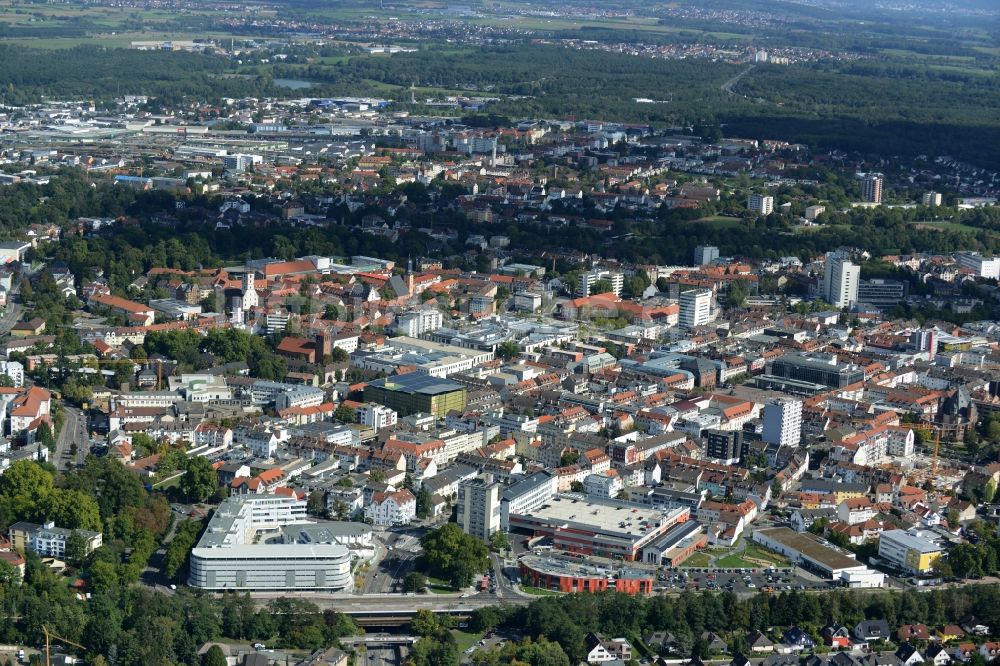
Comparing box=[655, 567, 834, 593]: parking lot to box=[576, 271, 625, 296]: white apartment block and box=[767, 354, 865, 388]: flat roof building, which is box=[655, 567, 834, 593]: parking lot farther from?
box=[576, 271, 625, 296]: white apartment block

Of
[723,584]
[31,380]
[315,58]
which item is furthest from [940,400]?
[315,58]

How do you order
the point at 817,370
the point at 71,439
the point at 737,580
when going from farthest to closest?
the point at 817,370 < the point at 71,439 < the point at 737,580

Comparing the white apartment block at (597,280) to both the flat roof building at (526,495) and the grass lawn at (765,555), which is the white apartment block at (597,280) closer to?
the flat roof building at (526,495)

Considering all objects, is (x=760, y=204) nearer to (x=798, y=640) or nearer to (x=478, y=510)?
(x=478, y=510)

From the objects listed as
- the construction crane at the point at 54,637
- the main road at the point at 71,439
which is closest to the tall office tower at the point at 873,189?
the main road at the point at 71,439

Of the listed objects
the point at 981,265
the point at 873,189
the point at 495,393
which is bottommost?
the point at 873,189

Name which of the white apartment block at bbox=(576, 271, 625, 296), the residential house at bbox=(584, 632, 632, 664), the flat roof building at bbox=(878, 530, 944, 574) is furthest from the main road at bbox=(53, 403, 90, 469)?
the white apartment block at bbox=(576, 271, 625, 296)

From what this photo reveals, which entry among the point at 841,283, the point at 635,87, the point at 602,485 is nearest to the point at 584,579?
the point at 602,485
